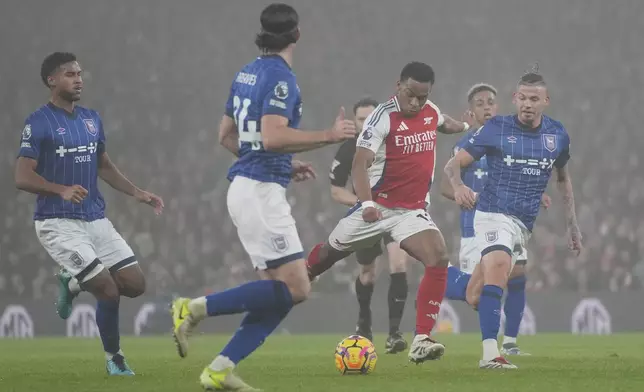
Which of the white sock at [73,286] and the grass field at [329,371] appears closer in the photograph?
the grass field at [329,371]

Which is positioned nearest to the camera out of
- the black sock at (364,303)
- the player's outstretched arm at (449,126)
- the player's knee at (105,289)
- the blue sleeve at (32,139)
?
the player's knee at (105,289)

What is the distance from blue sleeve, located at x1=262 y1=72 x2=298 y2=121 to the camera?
257 inches

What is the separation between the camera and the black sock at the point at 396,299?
11312 millimetres

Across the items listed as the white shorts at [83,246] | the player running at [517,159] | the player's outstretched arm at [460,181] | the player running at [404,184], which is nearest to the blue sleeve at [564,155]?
the player running at [517,159]

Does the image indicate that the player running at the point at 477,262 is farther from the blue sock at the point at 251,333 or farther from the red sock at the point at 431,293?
the blue sock at the point at 251,333

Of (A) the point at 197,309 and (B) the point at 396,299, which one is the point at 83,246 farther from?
(B) the point at 396,299

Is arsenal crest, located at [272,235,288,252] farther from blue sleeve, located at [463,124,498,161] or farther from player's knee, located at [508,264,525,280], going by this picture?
player's knee, located at [508,264,525,280]

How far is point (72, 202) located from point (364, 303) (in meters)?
4.24

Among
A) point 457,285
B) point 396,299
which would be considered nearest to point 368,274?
point 396,299

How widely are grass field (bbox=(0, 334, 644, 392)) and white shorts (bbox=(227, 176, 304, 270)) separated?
93cm

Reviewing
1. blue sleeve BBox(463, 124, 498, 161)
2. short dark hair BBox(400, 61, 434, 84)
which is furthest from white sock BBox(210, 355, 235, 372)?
blue sleeve BBox(463, 124, 498, 161)

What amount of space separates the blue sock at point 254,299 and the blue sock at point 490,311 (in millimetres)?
2406

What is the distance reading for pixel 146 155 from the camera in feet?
78.4

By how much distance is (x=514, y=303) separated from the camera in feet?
35.6
